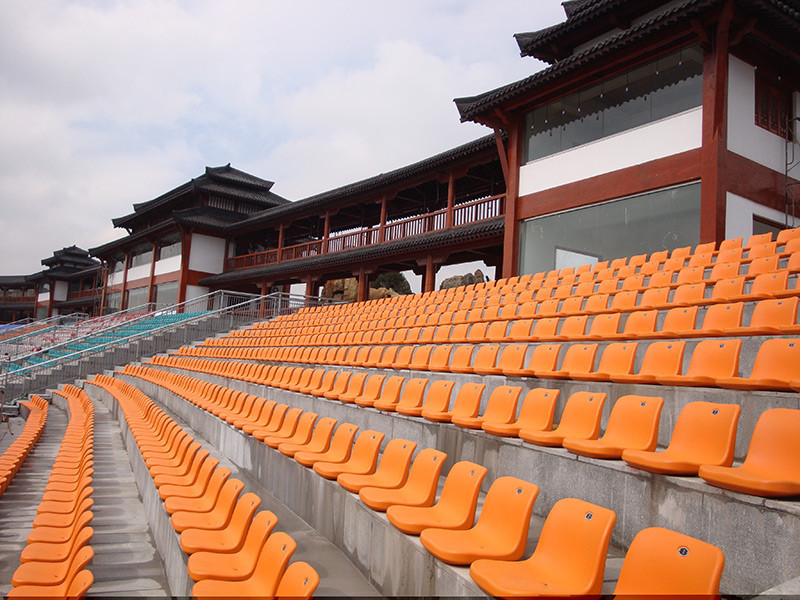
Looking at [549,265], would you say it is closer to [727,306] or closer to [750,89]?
[750,89]

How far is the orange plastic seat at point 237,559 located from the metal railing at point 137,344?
13.8 meters

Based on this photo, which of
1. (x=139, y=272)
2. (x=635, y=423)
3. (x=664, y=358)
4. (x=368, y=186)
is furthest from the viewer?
(x=139, y=272)

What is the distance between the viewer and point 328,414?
5.73 meters

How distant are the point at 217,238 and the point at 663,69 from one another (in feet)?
74.7

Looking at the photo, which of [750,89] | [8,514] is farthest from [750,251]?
[8,514]

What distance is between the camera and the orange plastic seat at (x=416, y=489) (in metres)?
2.75

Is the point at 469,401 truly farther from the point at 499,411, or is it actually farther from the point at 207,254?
the point at 207,254

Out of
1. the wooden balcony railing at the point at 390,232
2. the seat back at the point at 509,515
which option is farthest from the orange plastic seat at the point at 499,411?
the wooden balcony railing at the point at 390,232

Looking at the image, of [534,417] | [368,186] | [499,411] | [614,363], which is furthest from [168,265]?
[534,417]

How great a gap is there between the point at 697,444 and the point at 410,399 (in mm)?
2558

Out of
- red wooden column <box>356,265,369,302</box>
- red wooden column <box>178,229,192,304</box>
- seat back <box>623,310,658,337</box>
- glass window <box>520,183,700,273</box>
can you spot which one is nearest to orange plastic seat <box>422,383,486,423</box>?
seat back <box>623,310,658,337</box>

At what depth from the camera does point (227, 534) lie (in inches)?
115

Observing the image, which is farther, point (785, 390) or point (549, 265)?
point (549, 265)

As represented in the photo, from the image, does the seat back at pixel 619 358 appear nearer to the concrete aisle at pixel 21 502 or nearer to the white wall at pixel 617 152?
the concrete aisle at pixel 21 502
